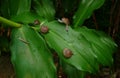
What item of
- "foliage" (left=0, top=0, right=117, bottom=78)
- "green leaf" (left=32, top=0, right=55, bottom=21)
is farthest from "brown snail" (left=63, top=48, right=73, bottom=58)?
"green leaf" (left=32, top=0, right=55, bottom=21)

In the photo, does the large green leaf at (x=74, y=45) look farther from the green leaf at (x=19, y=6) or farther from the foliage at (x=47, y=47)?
the green leaf at (x=19, y=6)

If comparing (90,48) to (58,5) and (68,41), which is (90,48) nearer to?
(68,41)

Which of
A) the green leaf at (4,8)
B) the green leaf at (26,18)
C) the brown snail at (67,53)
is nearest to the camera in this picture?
the brown snail at (67,53)

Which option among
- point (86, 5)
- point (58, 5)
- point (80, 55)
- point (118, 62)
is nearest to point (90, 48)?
point (80, 55)

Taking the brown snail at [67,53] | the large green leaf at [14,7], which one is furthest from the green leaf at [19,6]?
the brown snail at [67,53]

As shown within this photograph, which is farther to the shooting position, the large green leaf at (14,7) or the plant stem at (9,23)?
the large green leaf at (14,7)

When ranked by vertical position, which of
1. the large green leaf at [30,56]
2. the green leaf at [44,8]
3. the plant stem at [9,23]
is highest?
the green leaf at [44,8]
